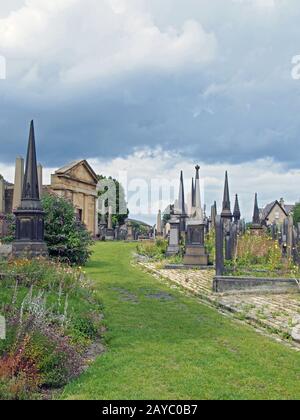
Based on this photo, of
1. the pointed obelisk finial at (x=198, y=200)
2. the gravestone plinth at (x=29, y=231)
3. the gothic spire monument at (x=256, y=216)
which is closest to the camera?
the gravestone plinth at (x=29, y=231)

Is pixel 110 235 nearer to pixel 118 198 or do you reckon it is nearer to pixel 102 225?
pixel 102 225

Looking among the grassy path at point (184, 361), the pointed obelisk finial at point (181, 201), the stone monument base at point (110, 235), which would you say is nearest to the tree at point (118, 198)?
the stone monument base at point (110, 235)

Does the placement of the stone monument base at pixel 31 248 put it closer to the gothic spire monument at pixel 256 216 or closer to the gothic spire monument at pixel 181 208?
the gothic spire monument at pixel 181 208

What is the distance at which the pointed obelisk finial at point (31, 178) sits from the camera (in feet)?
60.3

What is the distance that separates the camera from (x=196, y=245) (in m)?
20.8

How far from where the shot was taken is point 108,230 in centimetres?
5853

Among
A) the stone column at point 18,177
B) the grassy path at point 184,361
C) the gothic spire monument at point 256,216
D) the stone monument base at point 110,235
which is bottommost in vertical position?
the grassy path at point 184,361

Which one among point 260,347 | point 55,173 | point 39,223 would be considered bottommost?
point 260,347

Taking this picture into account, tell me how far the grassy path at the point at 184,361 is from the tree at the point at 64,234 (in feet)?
32.8

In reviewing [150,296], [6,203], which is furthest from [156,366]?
[6,203]

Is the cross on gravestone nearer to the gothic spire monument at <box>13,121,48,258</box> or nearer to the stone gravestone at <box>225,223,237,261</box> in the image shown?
the stone gravestone at <box>225,223,237,261</box>

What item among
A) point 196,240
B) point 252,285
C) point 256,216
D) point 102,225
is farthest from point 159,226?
point 252,285
